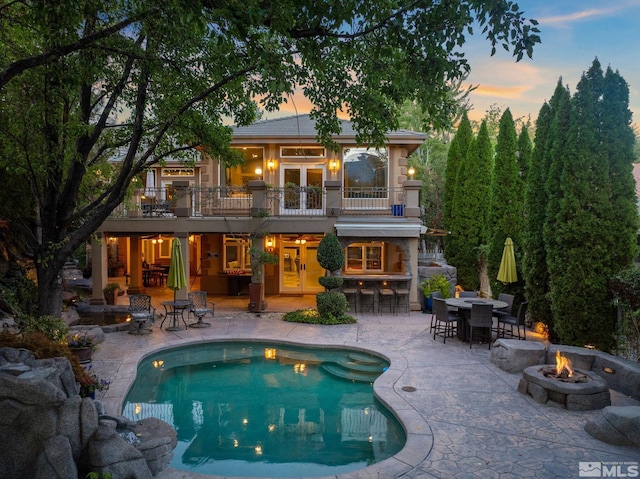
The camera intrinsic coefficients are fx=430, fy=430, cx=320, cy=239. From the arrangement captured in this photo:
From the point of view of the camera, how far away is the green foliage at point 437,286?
52.6ft

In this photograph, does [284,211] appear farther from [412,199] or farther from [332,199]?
[412,199]

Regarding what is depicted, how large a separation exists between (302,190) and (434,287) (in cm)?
A: 627

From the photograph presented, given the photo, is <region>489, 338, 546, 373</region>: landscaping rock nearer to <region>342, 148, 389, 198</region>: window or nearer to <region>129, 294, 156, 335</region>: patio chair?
<region>129, 294, 156, 335</region>: patio chair

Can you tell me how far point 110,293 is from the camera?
16.5 metres

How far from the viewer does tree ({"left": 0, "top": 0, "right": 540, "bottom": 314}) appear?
17.7 ft

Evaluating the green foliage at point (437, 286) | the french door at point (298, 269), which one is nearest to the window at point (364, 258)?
the french door at point (298, 269)

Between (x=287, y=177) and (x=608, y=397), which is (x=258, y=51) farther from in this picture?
(x=287, y=177)

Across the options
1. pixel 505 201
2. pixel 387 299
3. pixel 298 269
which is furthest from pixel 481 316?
pixel 298 269

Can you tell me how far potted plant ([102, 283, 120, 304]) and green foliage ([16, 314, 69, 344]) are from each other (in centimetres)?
778

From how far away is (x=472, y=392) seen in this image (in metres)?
8.08

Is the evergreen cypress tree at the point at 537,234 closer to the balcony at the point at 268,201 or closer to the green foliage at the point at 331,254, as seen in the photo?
the balcony at the point at 268,201

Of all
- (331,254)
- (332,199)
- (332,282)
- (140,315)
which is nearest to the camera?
(140,315)

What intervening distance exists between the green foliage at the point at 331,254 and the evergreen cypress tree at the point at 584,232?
6.90 metres

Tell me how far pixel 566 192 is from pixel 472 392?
5.35 m
